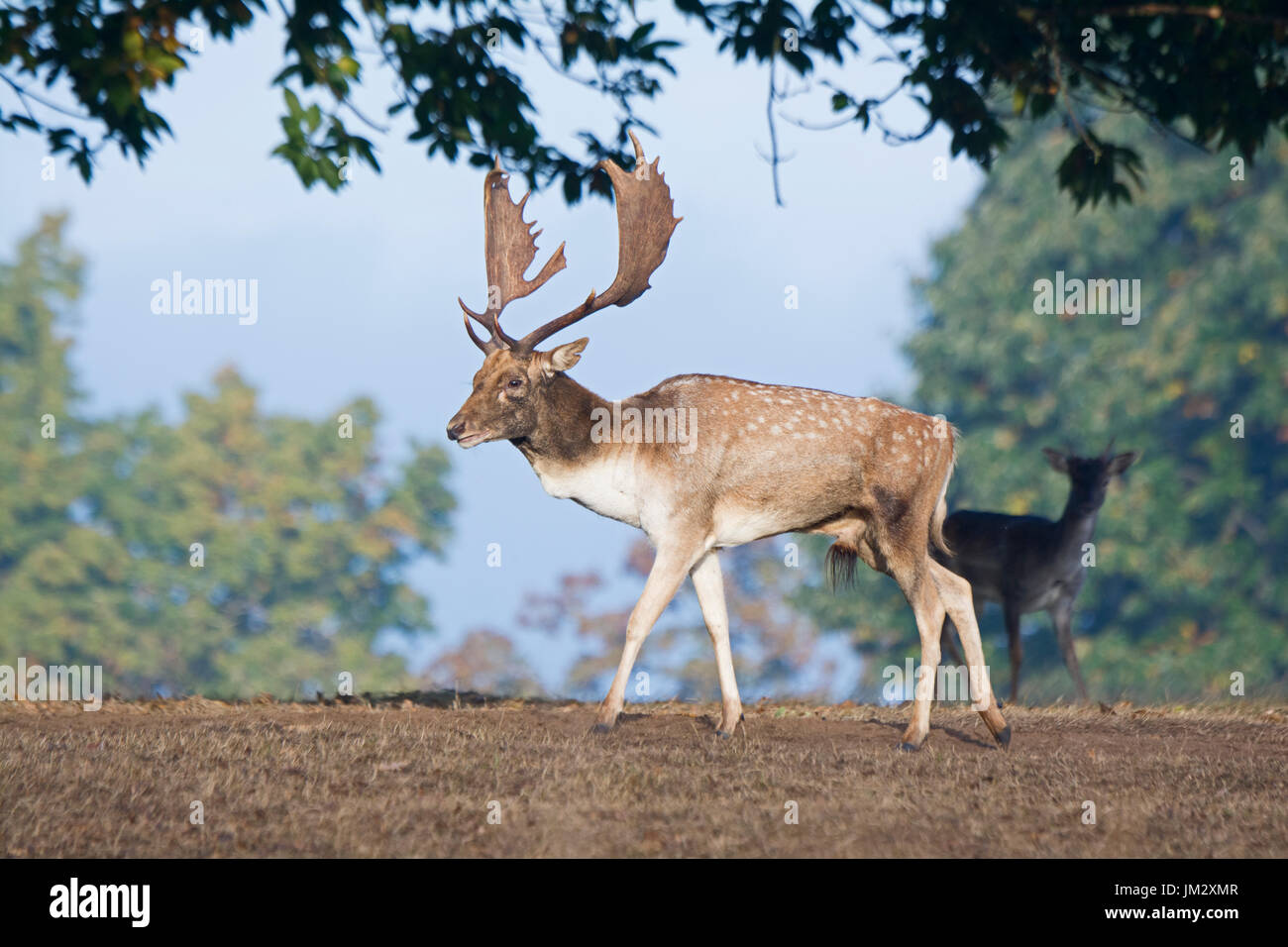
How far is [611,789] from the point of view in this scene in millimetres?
6695

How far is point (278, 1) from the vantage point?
28.0 feet

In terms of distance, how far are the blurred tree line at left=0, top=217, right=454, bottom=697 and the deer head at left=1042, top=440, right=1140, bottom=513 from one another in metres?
18.2

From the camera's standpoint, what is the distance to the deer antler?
964 cm

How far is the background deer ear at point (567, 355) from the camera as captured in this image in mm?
8953

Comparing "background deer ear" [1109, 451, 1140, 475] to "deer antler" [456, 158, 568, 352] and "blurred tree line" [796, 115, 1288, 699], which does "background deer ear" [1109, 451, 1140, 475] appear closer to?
"blurred tree line" [796, 115, 1288, 699]

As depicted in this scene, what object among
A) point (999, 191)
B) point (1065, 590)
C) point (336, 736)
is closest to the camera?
point (336, 736)

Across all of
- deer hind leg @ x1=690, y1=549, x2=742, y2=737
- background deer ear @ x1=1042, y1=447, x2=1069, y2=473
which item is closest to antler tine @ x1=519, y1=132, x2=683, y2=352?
deer hind leg @ x1=690, y1=549, x2=742, y2=737

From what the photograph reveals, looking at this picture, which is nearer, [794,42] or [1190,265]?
[794,42]

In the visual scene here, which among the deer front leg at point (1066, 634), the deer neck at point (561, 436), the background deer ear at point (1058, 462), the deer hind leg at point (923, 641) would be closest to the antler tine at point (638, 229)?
the deer neck at point (561, 436)

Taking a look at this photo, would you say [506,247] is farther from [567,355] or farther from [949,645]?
[949,645]

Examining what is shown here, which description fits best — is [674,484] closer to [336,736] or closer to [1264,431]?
[336,736]

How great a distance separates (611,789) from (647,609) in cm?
183

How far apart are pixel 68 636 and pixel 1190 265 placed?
81.2 feet

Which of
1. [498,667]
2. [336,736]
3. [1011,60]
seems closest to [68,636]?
[498,667]
